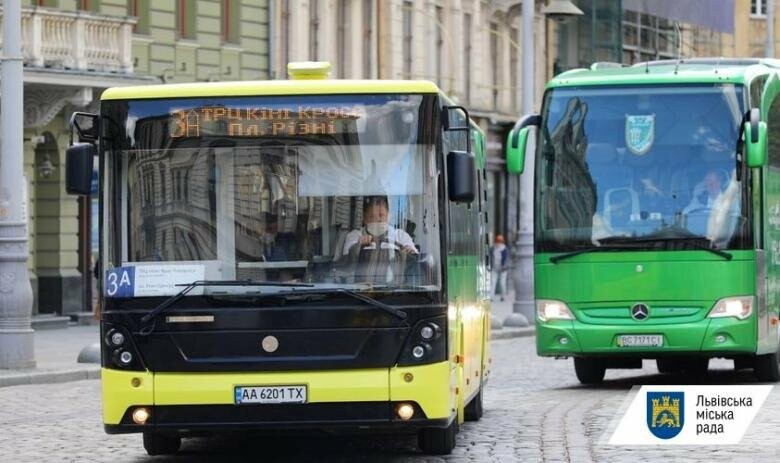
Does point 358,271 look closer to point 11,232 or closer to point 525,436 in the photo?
point 525,436

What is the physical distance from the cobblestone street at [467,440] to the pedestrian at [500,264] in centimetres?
3220

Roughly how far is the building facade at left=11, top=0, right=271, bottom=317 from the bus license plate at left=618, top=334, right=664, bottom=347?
17.1m

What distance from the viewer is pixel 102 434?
17250mm

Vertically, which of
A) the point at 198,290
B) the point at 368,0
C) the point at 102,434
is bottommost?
the point at 102,434

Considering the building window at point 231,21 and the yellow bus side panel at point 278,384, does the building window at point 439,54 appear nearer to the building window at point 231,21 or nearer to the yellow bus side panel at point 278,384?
the building window at point 231,21

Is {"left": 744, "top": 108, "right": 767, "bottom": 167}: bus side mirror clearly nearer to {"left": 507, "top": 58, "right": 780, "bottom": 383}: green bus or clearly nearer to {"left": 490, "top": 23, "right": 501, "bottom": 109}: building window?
{"left": 507, "top": 58, "right": 780, "bottom": 383}: green bus

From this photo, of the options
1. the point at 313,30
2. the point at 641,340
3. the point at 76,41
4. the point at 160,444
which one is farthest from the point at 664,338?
the point at 313,30

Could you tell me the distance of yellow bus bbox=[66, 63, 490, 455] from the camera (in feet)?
44.6

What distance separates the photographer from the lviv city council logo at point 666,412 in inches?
546

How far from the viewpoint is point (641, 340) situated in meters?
21.1

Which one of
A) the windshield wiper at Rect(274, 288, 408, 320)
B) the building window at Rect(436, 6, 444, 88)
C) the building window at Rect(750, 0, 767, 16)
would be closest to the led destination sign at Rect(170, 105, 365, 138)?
the windshield wiper at Rect(274, 288, 408, 320)

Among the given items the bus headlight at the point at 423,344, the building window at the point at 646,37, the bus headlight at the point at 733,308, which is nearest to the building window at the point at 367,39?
the building window at the point at 646,37

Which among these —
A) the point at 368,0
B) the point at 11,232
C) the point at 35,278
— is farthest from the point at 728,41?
the point at 11,232

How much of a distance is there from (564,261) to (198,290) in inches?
326
